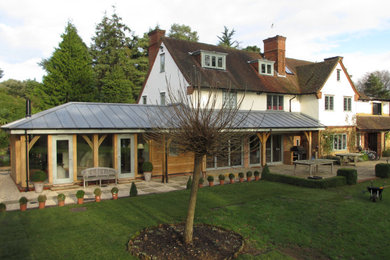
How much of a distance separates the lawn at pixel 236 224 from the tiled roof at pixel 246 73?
33.1ft

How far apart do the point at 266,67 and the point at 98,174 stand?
16307mm

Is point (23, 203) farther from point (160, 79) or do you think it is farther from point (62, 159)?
point (160, 79)

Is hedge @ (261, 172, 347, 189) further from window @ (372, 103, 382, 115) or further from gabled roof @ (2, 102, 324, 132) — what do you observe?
window @ (372, 103, 382, 115)

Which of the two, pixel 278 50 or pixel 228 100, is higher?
pixel 278 50

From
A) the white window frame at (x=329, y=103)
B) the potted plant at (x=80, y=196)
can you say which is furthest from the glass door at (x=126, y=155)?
the white window frame at (x=329, y=103)

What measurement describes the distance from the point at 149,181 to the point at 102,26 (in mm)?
31039

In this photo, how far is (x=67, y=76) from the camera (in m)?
28.8

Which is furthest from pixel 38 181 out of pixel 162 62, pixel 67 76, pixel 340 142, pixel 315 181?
pixel 340 142

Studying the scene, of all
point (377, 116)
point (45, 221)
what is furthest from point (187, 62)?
point (377, 116)

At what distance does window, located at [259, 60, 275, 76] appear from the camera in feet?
80.3

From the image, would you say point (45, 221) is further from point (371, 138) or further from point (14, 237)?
point (371, 138)

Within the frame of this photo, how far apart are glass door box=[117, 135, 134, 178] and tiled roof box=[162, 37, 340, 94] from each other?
246 inches

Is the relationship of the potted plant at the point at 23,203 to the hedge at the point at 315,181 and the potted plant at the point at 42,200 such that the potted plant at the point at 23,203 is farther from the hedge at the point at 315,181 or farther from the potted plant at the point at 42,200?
the hedge at the point at 315,181

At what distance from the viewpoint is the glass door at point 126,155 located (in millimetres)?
15969
